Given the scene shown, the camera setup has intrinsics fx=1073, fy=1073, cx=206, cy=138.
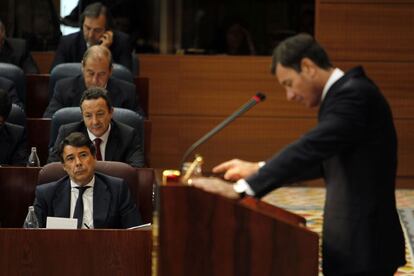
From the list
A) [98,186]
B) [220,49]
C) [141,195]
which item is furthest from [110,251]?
[220,49]

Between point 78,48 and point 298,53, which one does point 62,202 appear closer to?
point 298,53

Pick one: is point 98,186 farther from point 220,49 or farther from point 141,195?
point 220,49

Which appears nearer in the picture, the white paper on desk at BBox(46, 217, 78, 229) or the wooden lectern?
the wooden lectern

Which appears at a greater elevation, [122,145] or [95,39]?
[95,39]

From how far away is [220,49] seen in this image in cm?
929

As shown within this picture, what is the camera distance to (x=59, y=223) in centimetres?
472

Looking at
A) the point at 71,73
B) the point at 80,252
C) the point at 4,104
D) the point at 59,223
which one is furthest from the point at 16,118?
the point at 80,252

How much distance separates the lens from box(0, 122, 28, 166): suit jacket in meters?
6.41

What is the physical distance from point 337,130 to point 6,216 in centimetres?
283

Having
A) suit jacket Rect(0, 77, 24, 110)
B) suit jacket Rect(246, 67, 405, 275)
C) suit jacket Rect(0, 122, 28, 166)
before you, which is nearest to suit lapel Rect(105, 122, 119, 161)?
suit jacket Rect(0, 122, 28, 166)

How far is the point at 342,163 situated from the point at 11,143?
11.7 feet

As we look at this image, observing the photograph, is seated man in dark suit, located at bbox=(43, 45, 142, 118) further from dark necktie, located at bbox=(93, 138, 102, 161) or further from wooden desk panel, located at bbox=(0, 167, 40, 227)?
wooden desk panel, located at bbox=(0, 167, 40, 227)

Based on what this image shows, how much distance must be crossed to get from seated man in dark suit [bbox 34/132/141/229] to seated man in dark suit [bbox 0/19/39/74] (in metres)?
3.19

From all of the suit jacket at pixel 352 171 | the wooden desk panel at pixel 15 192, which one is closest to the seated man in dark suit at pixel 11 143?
the wooden desk panel at pixel 15 192
